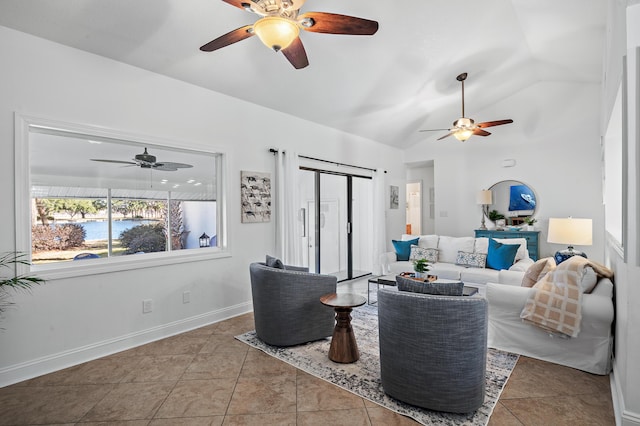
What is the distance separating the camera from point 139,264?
3322 mm

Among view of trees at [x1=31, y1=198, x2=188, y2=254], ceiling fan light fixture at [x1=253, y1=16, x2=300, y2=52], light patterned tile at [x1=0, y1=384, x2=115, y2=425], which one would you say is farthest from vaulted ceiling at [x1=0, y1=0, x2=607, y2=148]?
light patterned tile at [x1=0, y1=384, x2=115, y2=425]

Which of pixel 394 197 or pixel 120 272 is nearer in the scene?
pixel 120 272

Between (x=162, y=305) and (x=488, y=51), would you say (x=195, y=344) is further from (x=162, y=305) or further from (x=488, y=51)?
(x=488, y=51)

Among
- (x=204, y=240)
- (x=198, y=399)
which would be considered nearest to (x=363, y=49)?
(x=204, y=240)

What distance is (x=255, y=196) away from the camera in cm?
434

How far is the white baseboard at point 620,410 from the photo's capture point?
186cm

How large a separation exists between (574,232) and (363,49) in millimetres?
3468

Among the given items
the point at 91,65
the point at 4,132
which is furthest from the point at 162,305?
the point at 91,65

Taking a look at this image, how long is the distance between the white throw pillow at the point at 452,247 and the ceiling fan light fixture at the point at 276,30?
13.5 feet

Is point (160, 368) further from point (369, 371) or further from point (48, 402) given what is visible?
point (369, 371)

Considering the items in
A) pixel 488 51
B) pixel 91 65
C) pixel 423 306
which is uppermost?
pixel 488 51

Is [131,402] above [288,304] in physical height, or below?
below

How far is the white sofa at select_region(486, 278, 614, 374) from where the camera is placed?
2.56m

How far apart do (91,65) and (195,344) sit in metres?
2.75
